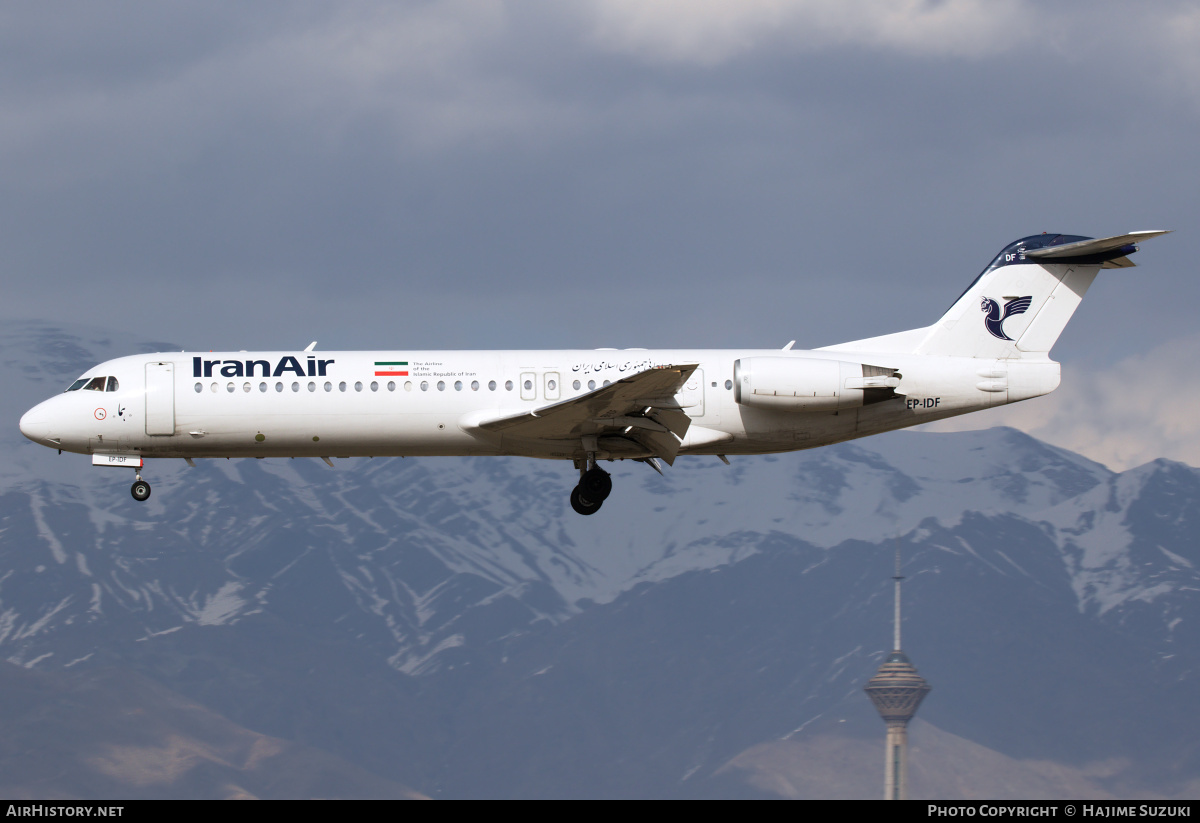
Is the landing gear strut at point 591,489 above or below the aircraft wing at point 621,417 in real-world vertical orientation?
below

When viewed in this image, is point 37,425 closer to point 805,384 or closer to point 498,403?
point 498,403

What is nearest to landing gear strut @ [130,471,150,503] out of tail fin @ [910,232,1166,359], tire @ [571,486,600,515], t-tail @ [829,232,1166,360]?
tire @ [571,486,600,515]

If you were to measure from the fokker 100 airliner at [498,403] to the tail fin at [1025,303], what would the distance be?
0.48 meters

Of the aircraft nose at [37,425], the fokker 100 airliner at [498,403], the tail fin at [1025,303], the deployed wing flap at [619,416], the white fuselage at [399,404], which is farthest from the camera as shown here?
the tail fin at [1025,303]

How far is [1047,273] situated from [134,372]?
71.5 ft

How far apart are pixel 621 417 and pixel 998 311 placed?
9.82m

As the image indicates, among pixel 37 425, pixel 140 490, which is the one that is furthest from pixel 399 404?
pixel 37 425

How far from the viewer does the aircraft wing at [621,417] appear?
30.2 m

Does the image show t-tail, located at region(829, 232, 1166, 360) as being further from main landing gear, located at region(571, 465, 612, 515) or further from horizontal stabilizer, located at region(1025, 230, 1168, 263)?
main landing gear, located at region(571, 465, 612, 515)

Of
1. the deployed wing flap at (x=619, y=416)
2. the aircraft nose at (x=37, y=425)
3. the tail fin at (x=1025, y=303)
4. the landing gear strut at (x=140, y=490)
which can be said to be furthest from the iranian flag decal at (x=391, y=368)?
the tail fin at (x=1025, y=303)

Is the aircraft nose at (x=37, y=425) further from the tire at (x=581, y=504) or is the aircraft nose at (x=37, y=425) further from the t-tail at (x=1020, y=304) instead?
the t-tail at (x=1020, y=304)

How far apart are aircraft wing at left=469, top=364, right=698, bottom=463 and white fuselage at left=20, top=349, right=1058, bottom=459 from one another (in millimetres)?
343

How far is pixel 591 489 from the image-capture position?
33344mm
